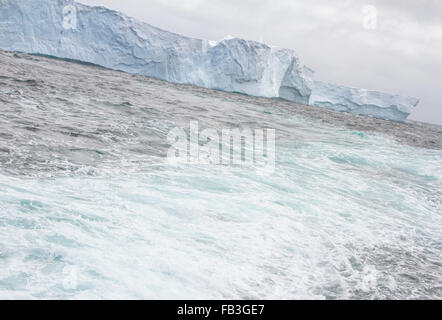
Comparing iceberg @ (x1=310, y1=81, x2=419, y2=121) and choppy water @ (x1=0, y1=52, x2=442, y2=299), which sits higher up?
iceberg @ (x1=310, y1=81, x2=419, y2=121)

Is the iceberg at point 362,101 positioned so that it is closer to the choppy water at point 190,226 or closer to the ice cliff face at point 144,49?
the ice cliff face at point 144,49

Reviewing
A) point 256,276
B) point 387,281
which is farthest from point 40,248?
point 387,281

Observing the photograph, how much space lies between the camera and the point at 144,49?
2539cm

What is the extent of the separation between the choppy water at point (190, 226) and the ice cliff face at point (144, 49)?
1927 cm

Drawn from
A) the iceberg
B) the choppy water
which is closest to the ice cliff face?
the iceberg

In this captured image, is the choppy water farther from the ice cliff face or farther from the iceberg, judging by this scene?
the iceberg

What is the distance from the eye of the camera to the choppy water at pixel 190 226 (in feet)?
6.76

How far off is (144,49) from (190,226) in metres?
24.2

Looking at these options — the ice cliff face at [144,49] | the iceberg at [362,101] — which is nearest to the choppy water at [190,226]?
the ice cliff face at [144,49]

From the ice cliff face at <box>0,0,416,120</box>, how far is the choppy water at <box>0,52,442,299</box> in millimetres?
19266

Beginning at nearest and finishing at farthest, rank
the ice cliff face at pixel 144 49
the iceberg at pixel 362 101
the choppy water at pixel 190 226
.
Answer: the choppy water at pixel 190 226 < the ice cliff face at pixel 144 49 < the iceberg at pixel 362 101

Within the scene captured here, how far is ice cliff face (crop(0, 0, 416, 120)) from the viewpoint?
22031mm

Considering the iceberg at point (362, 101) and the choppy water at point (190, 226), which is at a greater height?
the iceberg at point (362, 101)
